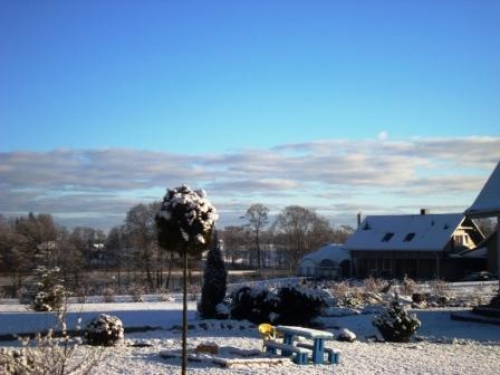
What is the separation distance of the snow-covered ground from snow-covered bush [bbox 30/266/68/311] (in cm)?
59

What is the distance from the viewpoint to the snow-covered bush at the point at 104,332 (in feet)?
51.6

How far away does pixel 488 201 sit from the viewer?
25156 mm

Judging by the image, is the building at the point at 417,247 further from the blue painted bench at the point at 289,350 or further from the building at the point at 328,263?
the blue painted bench at the point at 289,350

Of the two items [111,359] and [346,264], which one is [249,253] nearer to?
[346,264]

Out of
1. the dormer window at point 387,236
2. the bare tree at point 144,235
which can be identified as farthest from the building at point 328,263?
the bare tree at point 144,235

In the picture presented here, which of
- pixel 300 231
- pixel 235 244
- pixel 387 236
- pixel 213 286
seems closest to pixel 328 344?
pixel 213 286

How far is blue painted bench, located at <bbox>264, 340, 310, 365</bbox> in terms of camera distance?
14195 mm

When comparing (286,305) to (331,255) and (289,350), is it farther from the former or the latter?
(331,255)

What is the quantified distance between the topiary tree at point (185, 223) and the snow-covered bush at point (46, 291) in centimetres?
1595

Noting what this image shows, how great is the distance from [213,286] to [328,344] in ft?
22.4

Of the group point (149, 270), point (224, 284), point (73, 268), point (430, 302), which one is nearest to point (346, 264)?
point (149, 270)

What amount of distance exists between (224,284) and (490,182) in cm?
1078

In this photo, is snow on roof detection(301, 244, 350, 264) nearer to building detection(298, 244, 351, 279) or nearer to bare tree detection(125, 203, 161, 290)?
building detection(298, 244, 351, 279)

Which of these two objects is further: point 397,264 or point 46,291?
point 397,264
